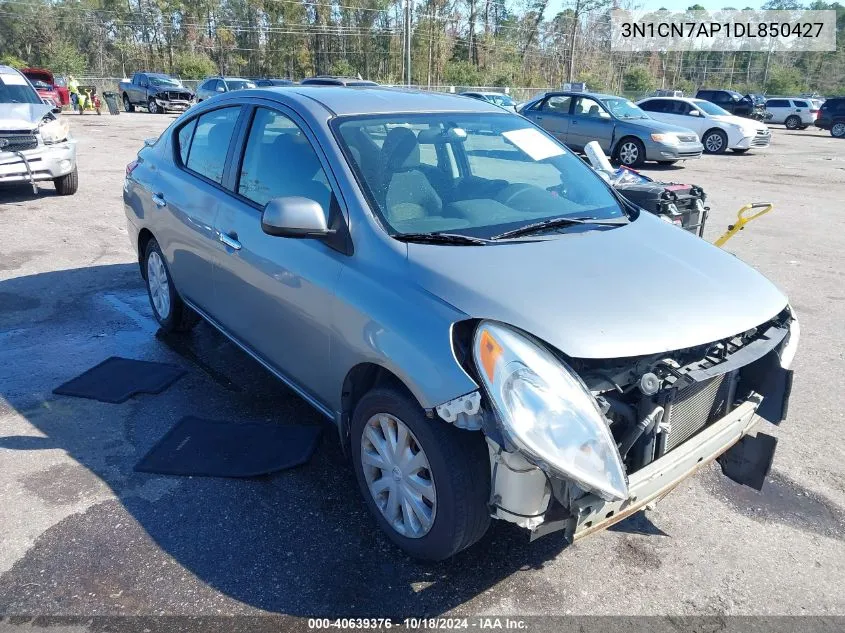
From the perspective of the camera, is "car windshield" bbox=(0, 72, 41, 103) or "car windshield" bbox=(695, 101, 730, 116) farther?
"car windshield" bbox=(695, 101, 730, 116)

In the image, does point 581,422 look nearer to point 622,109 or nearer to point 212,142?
point 212,142

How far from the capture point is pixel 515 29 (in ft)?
254

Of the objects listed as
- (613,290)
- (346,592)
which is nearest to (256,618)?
(346,592)

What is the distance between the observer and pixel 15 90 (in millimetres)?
10234

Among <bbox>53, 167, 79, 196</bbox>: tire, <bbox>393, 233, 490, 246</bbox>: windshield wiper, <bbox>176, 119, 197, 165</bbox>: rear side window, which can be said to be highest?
<bbox>176, 119, 197, 165</bbox>: rear side window

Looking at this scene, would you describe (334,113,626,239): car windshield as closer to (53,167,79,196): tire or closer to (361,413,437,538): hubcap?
(361,413,437,538): hubcap

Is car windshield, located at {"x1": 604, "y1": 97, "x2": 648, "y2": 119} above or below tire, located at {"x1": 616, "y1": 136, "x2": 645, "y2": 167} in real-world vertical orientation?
above

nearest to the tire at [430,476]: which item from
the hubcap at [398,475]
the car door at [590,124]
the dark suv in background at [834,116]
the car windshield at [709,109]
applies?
the hubcap at [398,475]

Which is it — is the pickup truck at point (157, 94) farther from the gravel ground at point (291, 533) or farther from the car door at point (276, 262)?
the car door at point (276, 262)

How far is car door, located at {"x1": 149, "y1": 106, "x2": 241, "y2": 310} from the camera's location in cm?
389

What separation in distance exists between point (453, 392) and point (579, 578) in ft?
3.48

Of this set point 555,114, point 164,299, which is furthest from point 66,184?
point 555,114

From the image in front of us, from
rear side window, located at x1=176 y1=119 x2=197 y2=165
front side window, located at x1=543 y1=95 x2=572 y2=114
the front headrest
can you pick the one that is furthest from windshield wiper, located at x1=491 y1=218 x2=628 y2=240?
front side window, located at x1=543 y1=95 x2=572 y2=114

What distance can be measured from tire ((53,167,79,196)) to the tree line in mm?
45845
